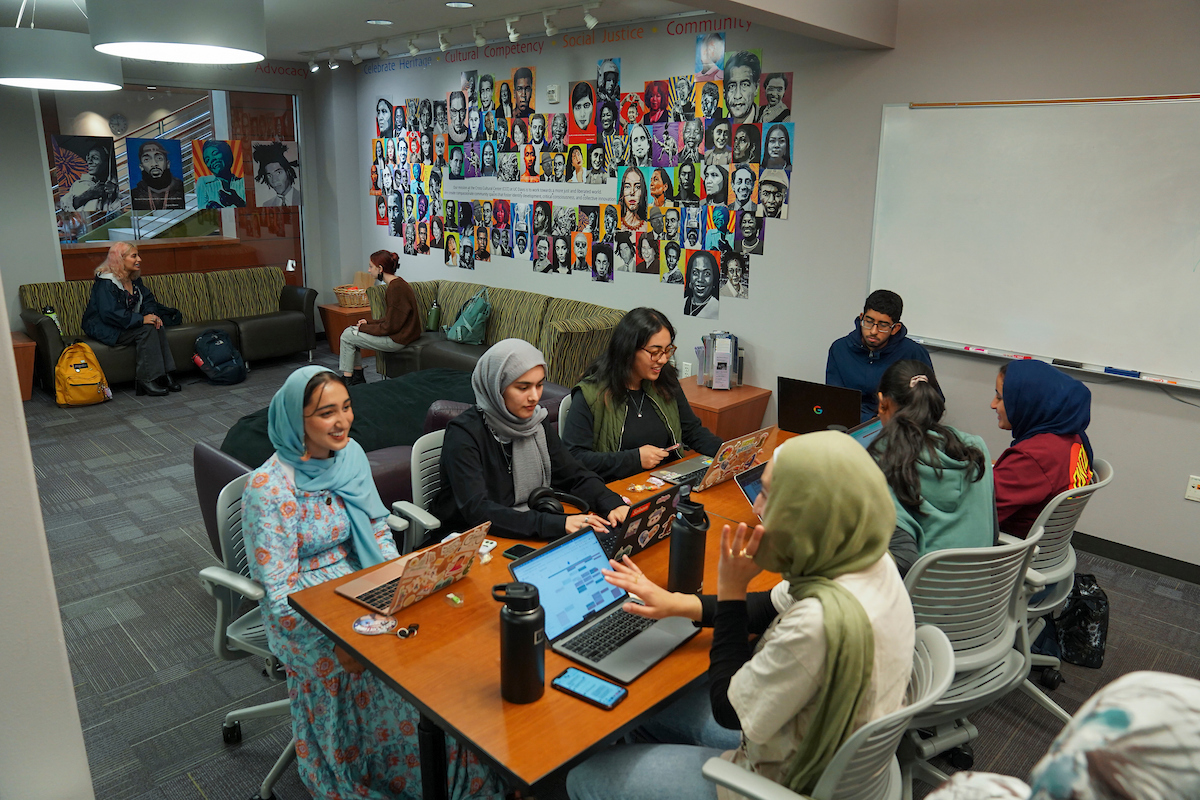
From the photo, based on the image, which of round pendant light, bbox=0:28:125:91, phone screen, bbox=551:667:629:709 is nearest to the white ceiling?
round pendant light, bbox=0:28:125:91

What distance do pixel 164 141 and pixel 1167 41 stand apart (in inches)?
320

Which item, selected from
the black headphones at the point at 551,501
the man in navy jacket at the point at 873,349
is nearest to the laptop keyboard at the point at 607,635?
the black headphones at the point at 551,501

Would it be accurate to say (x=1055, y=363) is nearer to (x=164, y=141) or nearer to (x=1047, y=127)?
(x=1047, y=127)

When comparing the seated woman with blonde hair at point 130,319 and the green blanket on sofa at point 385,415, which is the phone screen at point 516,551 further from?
the seated woman with blonde hair at point 130,319

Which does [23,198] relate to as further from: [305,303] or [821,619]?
[821,619]

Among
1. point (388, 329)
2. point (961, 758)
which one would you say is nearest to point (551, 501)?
point (961, 758)

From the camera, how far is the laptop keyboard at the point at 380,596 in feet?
6.91

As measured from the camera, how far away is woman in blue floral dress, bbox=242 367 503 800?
2.26 m

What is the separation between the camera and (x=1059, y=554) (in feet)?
9.12

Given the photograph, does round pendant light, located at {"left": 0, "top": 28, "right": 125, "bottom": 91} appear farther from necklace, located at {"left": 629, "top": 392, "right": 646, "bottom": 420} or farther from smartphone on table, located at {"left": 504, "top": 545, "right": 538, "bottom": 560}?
smartphone on table, located at {"left": 504, "top": 545, "right": 538, "bottom": 560}

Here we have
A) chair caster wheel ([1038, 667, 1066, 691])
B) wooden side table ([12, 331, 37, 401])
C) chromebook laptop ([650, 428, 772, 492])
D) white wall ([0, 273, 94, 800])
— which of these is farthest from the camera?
wooden side table ([12, 331, 37, 401])

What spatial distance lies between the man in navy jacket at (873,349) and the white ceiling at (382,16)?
92.3 inches

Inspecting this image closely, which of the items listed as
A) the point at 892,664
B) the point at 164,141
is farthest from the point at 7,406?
the point at 164,141

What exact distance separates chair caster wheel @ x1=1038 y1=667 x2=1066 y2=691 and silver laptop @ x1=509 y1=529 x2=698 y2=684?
1.91 m
